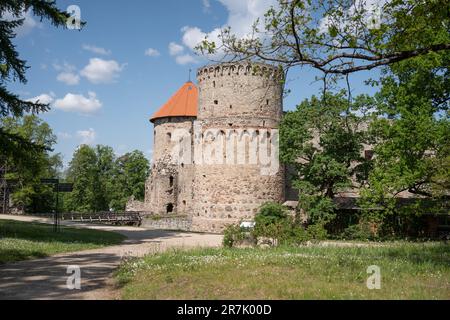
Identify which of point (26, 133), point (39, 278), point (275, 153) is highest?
point (26, 133)

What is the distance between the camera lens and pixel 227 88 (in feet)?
98.2

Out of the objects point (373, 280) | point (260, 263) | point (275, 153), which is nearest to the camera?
point (373, 280)

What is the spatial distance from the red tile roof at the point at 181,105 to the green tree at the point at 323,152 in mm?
15068

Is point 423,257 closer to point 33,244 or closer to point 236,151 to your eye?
point 33,244

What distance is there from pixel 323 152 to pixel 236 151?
645 centimetres

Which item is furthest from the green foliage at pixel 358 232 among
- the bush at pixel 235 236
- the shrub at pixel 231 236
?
the shrub at pixel 231 236

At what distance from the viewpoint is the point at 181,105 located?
40375mm

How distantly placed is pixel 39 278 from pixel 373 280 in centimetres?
693

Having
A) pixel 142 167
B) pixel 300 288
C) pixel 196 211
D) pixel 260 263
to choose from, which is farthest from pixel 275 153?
pixel 142 167

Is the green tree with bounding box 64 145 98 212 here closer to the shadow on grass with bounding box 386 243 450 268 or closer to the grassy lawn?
the grassy lawn

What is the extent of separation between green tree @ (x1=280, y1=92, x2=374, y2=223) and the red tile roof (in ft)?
49.4

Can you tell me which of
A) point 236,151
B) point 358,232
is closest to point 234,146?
point 236,151
